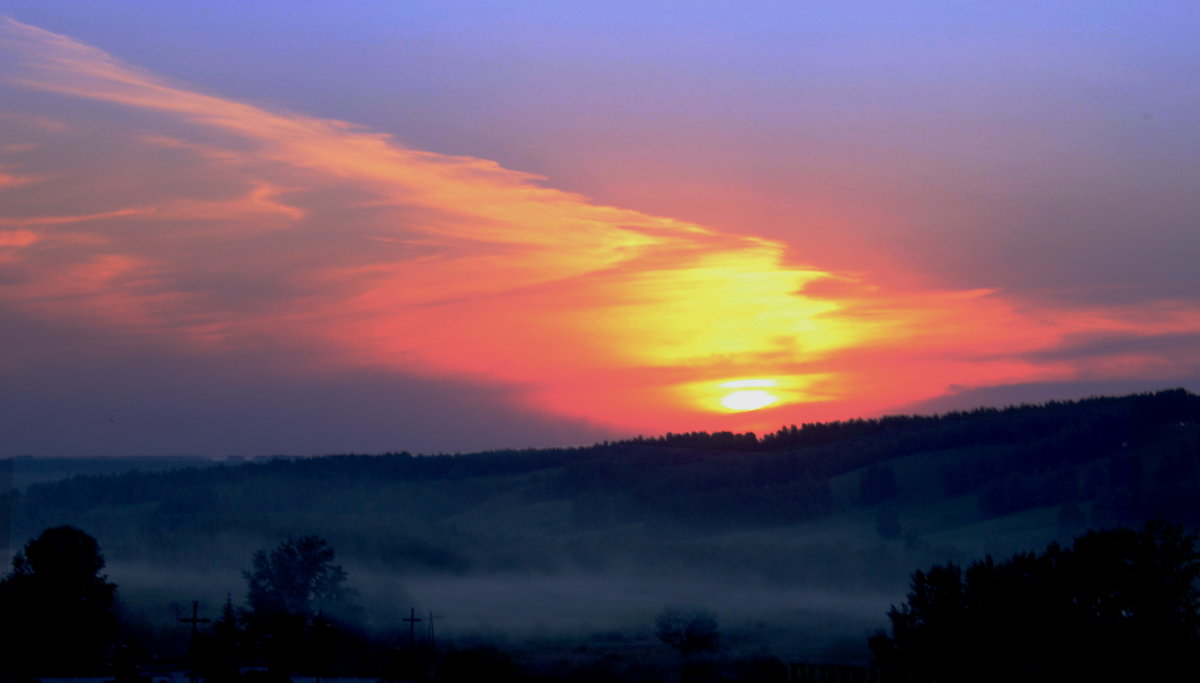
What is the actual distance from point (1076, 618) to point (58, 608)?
95456 mm

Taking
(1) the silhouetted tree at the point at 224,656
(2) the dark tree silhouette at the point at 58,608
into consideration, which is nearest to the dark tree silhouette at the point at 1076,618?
(1) the silhouetted tree at the point at 224,656

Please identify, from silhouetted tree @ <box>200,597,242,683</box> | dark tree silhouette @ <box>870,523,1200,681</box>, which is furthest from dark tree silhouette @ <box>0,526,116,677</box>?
dark tree silhouette @ <box>870,523,1200,681</box>

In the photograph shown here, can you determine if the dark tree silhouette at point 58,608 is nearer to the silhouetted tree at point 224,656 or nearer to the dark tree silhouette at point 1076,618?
the silhouetted tree at point 224,656

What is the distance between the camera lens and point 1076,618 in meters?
97.1

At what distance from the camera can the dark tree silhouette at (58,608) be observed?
137m

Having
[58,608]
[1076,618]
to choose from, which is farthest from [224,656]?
[1076,618]

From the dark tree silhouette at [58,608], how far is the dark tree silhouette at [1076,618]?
7609 centimetres

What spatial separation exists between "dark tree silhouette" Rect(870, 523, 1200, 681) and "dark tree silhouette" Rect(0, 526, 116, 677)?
250 ft

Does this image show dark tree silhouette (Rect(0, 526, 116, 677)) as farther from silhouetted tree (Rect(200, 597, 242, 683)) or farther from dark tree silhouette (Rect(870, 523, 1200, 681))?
dark tree silhouette (Rect(870, 523, 1200, 681))

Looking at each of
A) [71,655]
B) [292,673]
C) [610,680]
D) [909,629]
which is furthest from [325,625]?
[909,629]

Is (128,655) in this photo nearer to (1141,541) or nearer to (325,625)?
(325,625)

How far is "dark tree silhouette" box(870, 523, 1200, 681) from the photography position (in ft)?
303

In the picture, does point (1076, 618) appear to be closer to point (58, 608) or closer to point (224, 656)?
point (224, 656)

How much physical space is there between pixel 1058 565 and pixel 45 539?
323 feet
